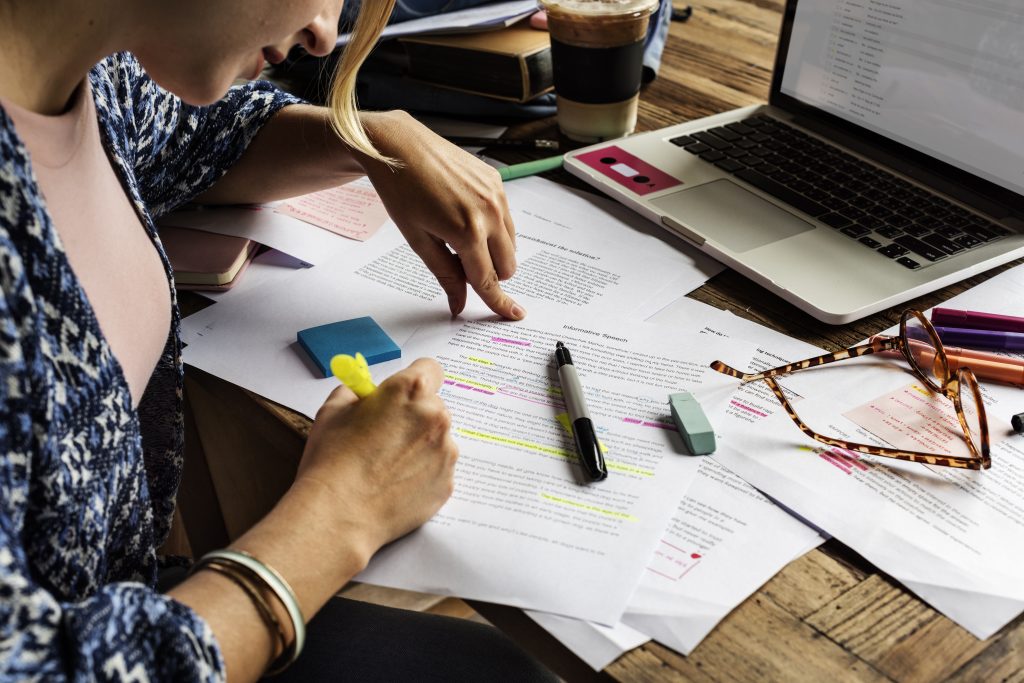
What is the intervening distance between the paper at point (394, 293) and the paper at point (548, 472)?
0.04 m

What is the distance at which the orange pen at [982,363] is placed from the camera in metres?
0.74

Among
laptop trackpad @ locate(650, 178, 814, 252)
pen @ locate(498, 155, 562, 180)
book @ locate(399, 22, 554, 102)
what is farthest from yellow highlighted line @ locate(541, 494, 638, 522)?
book @ locate(399, 22, 554, 102)

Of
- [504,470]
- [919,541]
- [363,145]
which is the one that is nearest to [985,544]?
[919,541]

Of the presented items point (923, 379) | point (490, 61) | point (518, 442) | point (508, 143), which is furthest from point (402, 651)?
point (490, 61)

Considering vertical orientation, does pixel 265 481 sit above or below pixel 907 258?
below

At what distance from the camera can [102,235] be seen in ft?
2.38

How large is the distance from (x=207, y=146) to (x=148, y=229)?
0.22 meters

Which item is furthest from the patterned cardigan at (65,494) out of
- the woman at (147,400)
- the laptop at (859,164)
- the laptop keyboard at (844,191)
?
the laptop keyboard at (844,191)

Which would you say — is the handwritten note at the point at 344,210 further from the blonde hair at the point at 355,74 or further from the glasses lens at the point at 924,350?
the glasses lens at the point at 924,350

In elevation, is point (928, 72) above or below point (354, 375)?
above

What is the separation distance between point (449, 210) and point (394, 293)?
0.31ft

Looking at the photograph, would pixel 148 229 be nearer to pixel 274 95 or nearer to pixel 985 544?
pixel 274 95

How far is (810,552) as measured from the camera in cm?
60

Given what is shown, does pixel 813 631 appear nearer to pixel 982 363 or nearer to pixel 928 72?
pixel 982 363
